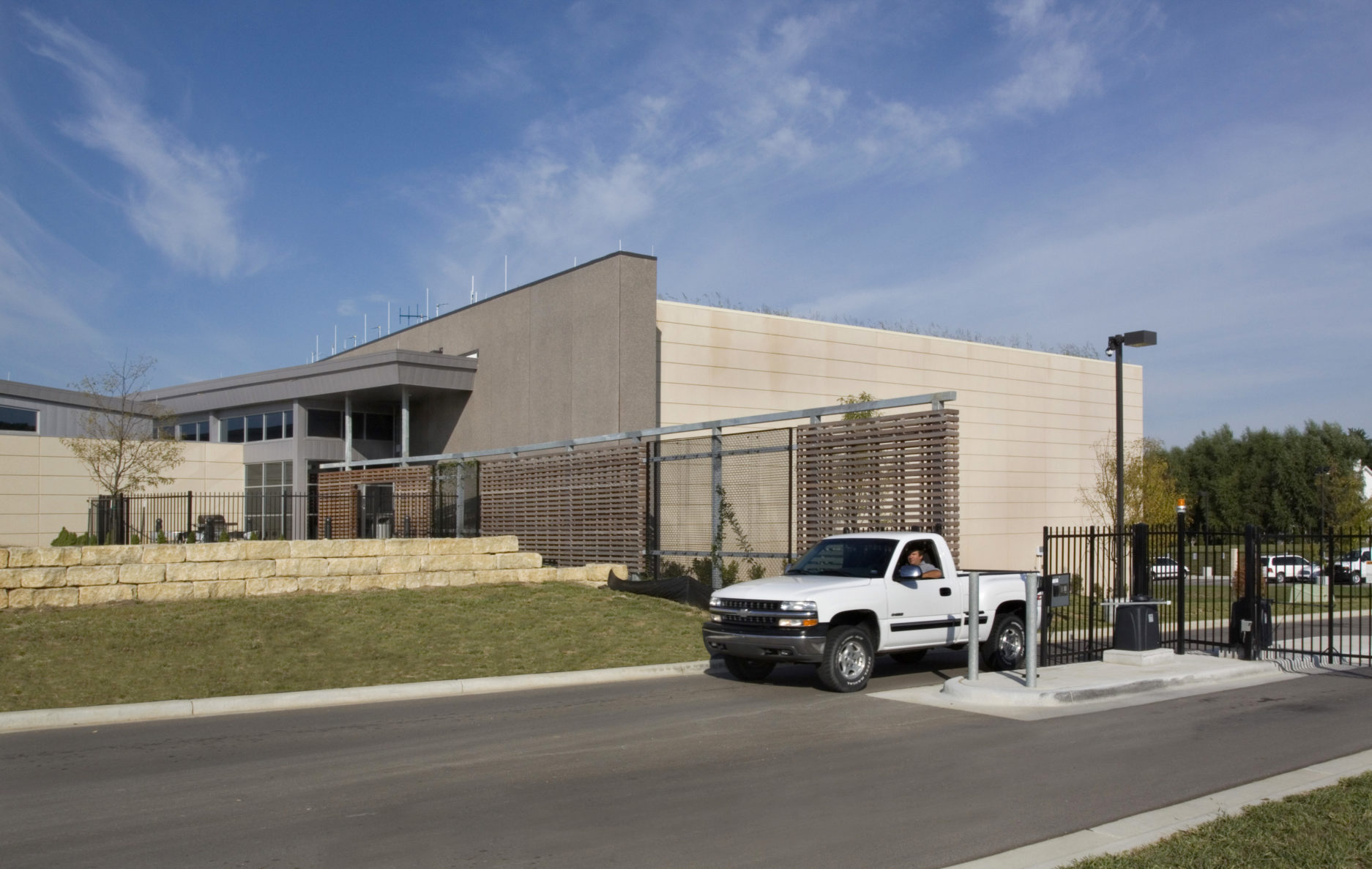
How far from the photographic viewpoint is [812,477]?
61.6 feet

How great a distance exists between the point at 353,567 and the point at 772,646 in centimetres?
1021

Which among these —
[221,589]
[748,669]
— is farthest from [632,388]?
[748,669]

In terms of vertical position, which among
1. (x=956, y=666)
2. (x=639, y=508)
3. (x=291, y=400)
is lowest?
(x=956, y=666)

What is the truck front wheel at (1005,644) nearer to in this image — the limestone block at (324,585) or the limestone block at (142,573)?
the limestone block at (324,585)

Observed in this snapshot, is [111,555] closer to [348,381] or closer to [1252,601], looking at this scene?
[1252,601]

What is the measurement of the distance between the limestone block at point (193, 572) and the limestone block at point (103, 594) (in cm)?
66

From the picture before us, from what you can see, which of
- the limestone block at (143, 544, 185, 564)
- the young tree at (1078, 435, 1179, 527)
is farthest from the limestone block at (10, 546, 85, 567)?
the young tree at (1078, 435, 1179, 527)

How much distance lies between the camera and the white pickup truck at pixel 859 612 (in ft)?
41.2

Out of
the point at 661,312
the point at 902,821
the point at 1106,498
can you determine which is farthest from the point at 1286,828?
the point at 1106,498

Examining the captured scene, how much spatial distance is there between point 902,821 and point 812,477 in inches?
462

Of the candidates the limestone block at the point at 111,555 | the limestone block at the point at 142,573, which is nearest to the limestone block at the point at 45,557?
the limestone block at the point at 111,555

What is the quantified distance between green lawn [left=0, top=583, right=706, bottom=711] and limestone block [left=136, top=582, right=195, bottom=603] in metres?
0.34

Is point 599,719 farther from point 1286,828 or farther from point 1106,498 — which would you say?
point 1106,498

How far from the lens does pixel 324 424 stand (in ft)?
128
